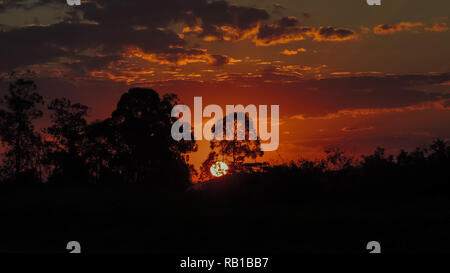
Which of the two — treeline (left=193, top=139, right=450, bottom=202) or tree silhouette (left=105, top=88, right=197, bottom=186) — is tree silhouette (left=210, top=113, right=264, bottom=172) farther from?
treeline (left=193, top=139, right=450, bottom=202)

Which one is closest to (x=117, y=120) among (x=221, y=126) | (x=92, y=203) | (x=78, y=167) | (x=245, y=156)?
(x=78, y=167)

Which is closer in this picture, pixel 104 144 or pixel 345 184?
pixel 345 184

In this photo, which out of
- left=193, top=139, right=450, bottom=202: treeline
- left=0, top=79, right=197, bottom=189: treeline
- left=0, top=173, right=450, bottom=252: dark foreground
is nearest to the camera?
left=0, top=173, right=450, bottom=252: dark foreground

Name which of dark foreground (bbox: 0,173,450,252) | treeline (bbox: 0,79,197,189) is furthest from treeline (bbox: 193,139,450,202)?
treeline (bbox: 0,79,197,189)

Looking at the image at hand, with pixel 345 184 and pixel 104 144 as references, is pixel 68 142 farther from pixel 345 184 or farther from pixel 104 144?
pixel 345 184

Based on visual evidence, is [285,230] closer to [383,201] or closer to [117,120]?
[383,201]

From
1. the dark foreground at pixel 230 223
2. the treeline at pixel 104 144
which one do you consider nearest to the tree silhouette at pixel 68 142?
the treeline at pixel 104 144

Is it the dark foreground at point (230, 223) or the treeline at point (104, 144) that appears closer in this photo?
the dark foreground at point (230, 223)

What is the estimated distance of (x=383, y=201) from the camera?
14453 mm

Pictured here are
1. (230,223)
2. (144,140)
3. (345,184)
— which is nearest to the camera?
(230,223)

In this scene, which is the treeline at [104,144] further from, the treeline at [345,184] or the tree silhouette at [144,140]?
the treeline at [345,184]

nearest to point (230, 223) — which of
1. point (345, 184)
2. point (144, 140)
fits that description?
point (345, 184)
